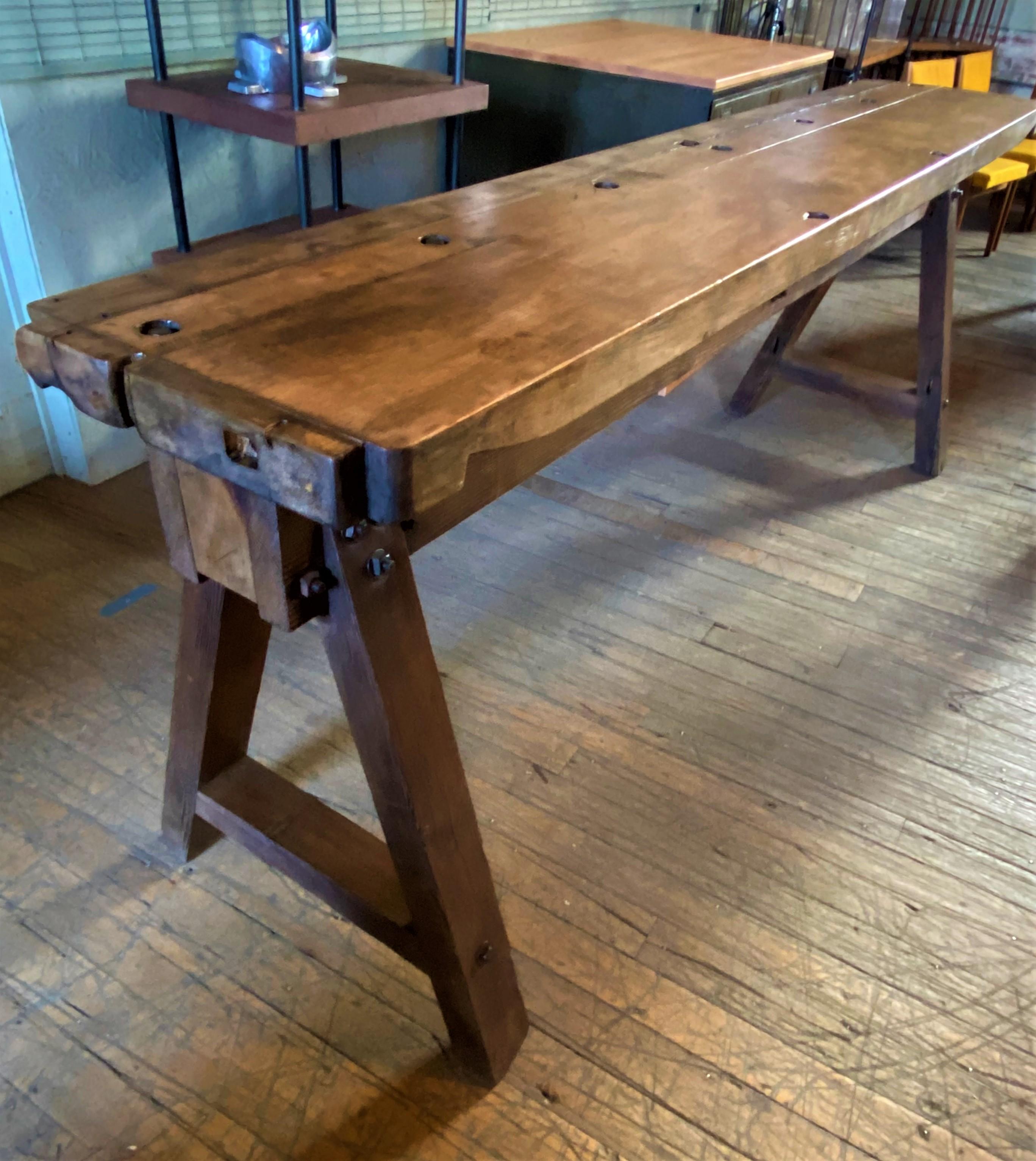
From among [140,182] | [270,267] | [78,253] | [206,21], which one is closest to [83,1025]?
[270,267]

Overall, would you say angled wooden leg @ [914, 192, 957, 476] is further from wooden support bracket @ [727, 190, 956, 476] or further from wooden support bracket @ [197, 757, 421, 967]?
wooden support bracket @ [197, 757, 421, 967]

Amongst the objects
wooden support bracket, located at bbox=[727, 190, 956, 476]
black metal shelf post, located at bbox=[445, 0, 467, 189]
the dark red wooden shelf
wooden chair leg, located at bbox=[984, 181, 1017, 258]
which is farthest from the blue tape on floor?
wooden chair leg, located at bbox=[984, 181, 1017, 258]

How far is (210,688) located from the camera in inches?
42.9

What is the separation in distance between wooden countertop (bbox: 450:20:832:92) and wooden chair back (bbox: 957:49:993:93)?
129 centimetres

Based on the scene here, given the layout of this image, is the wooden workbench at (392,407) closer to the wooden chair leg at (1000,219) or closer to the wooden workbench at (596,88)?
the wooden workbench at (596,88)

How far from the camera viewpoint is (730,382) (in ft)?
9.30

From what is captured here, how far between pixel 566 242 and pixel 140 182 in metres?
1.32

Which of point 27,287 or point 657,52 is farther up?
point 657,52

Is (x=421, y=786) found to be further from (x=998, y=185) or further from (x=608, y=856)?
(x=998, y=185)

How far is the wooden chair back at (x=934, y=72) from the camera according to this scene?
367 centimetres

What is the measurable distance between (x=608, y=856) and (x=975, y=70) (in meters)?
4.23

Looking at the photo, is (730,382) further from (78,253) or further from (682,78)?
(78,253)

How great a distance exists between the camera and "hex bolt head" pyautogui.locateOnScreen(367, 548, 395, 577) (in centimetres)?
77

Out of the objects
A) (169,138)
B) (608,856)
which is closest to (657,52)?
(169,138)
